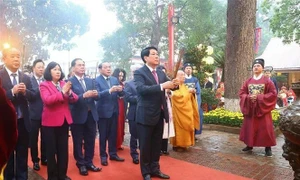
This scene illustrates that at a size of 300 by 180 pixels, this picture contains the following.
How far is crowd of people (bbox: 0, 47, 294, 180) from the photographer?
3434 mm

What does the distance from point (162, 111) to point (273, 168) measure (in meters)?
2.08

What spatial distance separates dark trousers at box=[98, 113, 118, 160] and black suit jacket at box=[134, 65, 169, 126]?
105 cm

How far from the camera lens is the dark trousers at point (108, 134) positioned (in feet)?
14.9

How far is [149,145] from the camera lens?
371cm

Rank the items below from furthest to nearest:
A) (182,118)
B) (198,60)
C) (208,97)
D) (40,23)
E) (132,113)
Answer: (40,23), (208,97), (198,60), (182,118), (132,113)

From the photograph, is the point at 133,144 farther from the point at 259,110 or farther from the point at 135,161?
the point at 259,110

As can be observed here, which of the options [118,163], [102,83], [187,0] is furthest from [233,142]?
[187,0]

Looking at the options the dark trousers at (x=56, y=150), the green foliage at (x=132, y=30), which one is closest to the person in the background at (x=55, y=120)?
the dark trousers at (x=56, y=150)

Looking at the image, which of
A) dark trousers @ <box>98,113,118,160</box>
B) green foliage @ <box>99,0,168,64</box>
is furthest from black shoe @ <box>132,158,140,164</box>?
green foliage @ <box>99,0,168,64</box>

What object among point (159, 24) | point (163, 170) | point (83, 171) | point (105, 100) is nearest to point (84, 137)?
point (83, 171)

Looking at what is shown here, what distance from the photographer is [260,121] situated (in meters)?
4.93

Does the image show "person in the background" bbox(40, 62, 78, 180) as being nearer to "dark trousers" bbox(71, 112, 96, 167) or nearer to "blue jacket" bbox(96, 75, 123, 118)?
"dark trousers" bbox(71, 112, 96, 167)

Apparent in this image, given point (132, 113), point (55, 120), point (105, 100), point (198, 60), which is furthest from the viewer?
point (198, 60)

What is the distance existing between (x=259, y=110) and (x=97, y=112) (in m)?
2.90
